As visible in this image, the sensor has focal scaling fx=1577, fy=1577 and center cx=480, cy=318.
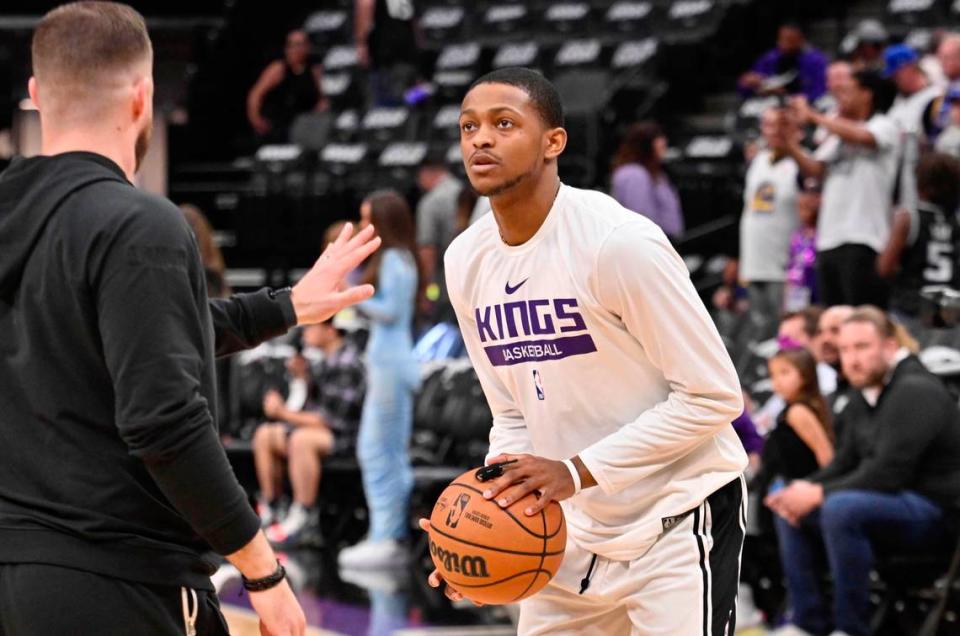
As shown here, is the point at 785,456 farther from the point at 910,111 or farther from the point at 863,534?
the point at 910,111

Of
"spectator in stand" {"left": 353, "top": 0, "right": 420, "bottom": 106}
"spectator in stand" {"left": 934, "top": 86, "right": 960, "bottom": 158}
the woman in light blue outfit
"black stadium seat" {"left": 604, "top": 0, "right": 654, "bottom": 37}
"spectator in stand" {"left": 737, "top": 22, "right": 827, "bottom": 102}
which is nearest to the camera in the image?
"spectator in stand" {"left": 934, "top": 86, "right": 960, "bottom": 158}

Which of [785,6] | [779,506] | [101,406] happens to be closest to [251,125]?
[785,6]

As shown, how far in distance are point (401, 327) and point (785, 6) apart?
24.1 feet

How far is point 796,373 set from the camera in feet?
23.2

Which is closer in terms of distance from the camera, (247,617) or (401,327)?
(247,617)

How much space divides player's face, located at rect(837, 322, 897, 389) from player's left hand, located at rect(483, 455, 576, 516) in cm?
361

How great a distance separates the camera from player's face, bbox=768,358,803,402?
7090mm

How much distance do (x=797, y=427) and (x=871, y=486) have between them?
646 mm

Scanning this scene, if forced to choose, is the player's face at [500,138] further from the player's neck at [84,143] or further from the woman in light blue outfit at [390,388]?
the woman in light blue outfit at [390,388]

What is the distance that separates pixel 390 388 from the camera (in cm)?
880

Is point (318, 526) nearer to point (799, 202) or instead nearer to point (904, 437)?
point (799, 202)

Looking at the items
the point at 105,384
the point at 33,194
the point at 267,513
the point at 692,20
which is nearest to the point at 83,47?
the point at 33,194

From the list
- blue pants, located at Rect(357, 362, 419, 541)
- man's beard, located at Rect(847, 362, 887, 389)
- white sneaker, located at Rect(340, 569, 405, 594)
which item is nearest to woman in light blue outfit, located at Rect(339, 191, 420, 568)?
blue pants, located at Rect(357, 362, 419, 541)

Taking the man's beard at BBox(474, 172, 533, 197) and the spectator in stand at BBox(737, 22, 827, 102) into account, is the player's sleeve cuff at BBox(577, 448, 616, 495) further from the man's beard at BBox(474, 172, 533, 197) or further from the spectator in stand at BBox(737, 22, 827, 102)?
the spectator in stand at BBox(737, 22, 827, 102)
